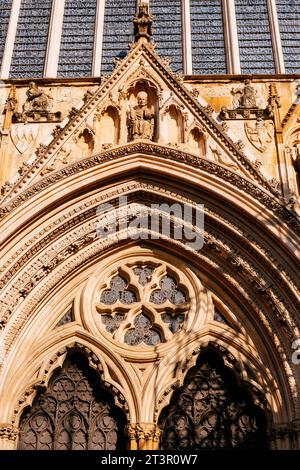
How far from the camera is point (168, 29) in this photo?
1778 cm

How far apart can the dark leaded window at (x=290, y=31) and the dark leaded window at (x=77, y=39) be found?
193 inches

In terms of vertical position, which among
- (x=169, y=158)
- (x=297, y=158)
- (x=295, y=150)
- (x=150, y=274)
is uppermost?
(x=295, y=150)

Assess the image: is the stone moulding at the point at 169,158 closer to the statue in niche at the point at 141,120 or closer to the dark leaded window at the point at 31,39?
the statue in niche at the point at 141,120

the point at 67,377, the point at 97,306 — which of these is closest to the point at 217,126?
the point at 97,306

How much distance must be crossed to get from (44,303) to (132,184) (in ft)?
9.76

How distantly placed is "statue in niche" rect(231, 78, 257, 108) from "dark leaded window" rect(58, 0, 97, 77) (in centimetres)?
395

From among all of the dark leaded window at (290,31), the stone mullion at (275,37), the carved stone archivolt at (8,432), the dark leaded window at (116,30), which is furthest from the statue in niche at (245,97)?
the carved stone archivolt at (8,432)

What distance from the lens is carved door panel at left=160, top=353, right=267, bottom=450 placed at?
12180 mm

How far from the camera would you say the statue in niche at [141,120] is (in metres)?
14.1

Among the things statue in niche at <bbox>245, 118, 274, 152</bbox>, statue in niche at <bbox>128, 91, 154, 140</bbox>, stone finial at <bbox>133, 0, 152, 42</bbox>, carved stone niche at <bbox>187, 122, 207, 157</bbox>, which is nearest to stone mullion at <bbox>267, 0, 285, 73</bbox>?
statue in niche at <bbox>245, 118, 274, 152</bbox>

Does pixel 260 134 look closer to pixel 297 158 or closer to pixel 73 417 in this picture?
pixel 297 158

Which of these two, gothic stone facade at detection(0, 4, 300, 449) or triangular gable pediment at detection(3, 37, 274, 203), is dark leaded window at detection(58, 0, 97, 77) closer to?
triangular gable pediment at detection(3, 37, 274, 203)

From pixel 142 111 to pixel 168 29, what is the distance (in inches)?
164

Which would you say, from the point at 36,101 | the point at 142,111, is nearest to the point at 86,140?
the point at 142,111
